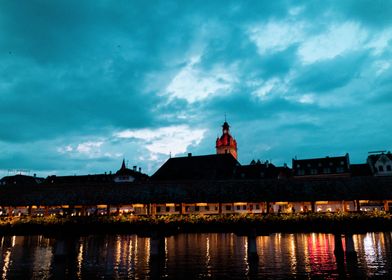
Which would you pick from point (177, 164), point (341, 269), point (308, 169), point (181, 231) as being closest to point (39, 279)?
point (181, 231)

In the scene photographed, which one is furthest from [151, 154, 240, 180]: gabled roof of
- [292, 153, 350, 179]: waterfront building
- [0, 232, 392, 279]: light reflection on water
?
[0, 232, 392, 279]: light reflection on water

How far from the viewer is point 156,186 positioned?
136 ft

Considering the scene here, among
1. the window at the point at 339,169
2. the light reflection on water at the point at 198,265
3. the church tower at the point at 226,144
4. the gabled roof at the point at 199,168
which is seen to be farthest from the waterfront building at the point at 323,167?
the light reflection on water at the point at 198,265

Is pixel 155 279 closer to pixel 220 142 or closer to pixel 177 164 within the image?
pixel 177 164

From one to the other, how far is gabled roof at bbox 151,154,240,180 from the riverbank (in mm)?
43296

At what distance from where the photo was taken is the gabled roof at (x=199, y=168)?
244 feet

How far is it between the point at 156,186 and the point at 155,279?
23.1 metres

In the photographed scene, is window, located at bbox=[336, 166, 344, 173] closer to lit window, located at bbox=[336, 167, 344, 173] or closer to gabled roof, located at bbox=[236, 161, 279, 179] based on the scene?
lit window, located at bbox=[336, 167, 344, 173]

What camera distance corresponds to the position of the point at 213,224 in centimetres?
2897

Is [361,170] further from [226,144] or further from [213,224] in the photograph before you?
[213,224]

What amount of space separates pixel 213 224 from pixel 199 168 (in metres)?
47.5

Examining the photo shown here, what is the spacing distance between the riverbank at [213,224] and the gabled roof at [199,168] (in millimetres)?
43296

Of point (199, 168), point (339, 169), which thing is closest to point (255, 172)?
point (199, 168)

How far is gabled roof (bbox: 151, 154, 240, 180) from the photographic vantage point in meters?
74.5
